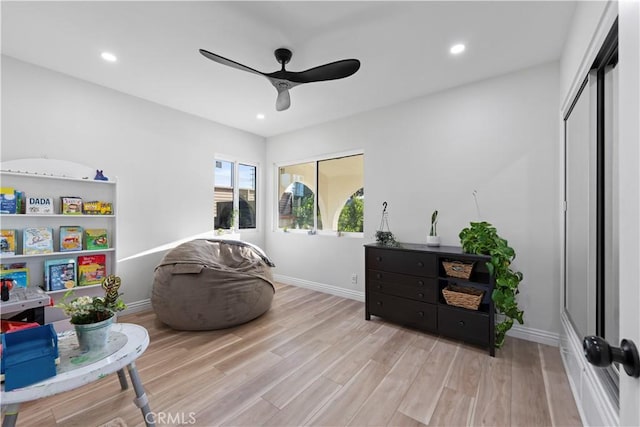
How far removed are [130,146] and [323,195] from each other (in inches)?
104

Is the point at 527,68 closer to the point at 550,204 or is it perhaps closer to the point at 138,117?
the point at 550,204

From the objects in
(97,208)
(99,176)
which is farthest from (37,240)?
(99,176)

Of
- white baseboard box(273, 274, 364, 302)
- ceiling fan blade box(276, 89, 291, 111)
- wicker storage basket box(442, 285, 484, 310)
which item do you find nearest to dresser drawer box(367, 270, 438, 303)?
wicker storage basket box(442, 285, 484, 310)

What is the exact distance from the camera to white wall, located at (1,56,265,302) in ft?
8.54

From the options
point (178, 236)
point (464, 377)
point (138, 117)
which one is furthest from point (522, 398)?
point (138, 117)

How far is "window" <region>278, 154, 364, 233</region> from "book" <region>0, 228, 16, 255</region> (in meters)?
3.20

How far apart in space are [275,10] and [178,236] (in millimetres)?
2993

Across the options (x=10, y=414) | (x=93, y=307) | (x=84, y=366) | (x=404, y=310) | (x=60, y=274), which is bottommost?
(x=404, y=310)

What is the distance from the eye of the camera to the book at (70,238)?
271cm

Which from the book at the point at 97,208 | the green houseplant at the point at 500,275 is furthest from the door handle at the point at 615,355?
the book at the point at 97,208

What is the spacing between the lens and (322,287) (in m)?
4.16

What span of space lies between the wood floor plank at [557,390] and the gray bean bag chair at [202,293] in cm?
256

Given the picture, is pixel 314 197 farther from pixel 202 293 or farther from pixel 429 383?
pixel 429 383

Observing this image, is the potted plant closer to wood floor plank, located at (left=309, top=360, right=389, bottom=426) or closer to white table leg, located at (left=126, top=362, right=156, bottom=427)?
Answer: wood floor plank, located at (left=309, top=360, right=389, bottom=426)
